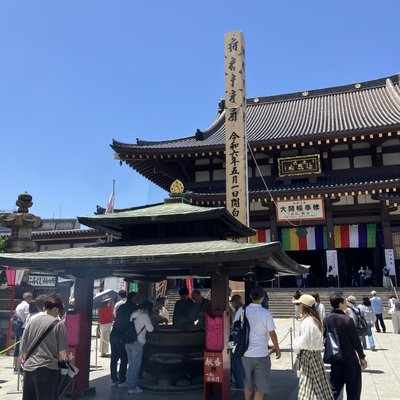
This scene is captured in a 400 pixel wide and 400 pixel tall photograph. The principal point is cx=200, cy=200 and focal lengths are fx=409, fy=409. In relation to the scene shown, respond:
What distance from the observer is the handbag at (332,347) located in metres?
5.17

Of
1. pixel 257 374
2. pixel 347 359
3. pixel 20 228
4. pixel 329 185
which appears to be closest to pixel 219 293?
pixel 257 374

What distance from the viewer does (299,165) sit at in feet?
70.4

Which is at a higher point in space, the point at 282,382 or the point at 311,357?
the point at 311,357

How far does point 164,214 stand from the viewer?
302 inches

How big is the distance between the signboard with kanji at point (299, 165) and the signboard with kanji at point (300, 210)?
5.97ft

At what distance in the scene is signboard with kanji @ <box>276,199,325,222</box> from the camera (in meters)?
20.1

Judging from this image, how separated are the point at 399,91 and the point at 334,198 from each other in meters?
11.0

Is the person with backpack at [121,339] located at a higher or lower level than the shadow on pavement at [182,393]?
higher

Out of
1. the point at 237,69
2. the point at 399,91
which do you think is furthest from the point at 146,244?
the point at 399,91

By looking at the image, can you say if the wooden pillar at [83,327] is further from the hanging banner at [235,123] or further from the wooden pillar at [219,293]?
the hanging banner at [235,123]

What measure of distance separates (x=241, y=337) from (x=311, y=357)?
3.24 feet

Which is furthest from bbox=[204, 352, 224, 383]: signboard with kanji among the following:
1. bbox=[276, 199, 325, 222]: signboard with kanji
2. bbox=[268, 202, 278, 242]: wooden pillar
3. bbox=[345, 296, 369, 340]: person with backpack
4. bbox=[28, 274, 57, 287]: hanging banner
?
bbox=[268, 202, 278, 242]: wooden pillar

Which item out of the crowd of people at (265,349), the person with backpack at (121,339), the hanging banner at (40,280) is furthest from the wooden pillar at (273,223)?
the person with backpack at (121,339)

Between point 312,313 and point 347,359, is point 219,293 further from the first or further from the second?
point 347,359
